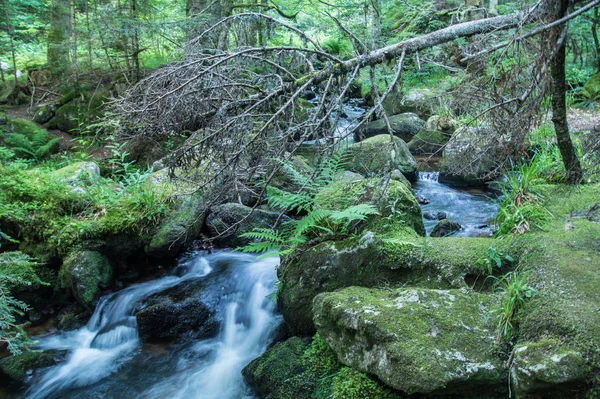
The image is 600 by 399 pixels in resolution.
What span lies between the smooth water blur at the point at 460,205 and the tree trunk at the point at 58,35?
11.4 m

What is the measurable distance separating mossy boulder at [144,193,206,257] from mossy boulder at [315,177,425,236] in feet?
8.08

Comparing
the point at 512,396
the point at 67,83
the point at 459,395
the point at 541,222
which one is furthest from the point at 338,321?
the point at 67,83

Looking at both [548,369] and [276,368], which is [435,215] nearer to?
[276,368]

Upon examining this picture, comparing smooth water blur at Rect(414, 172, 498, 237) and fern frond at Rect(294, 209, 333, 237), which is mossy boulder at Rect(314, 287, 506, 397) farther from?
smooth water blur at Rect(414, 172, 498, 237)

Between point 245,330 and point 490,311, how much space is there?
3.42 metres

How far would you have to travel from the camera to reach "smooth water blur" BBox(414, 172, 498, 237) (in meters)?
7.32

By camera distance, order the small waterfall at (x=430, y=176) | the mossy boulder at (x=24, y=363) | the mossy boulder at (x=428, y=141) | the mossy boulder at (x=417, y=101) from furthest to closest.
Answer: the mossy boulder at (x=417, y=101)
the mossy boulder at (x=428, y=141)
the small waterfall at (x=430, y=176)
the mossy boulder at (x=24, y=363)

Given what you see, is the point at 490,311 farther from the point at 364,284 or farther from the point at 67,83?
the point at 67,83

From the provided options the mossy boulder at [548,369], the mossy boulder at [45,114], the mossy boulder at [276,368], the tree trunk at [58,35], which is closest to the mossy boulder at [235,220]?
the mossy boulder at [276,368]

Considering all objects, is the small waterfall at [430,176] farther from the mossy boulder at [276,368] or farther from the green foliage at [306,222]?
the mossy boulder at [276,368]

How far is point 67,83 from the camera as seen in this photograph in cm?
1295

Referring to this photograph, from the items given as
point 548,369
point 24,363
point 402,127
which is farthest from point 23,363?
point 402,127

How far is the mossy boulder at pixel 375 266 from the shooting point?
415 cm

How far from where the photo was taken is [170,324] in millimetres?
5727
